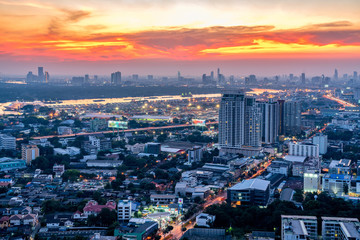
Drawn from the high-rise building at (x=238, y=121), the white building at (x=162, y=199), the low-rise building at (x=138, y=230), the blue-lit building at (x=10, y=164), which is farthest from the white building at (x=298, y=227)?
the blue-lit building at (x=10, y=164)

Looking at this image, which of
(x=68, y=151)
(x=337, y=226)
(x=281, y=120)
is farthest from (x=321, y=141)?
(x=68, y=151)

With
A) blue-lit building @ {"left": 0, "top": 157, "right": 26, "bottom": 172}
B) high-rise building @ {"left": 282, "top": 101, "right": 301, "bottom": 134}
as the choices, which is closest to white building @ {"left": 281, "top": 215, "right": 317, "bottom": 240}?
blue-lit building @ {"left": 0, "top": 157, "right": 26, "bottom": 172}

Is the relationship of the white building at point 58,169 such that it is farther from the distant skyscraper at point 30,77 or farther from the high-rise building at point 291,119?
the distant skyscraper at point 30,77

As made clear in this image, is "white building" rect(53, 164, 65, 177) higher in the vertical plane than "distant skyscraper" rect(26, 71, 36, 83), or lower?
lower

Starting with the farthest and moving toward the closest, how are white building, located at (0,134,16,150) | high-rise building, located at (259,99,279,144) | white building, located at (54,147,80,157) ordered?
high-rise building, located at (259,99,279,144), white building, located at (0,134,16,150), white building, located at (54,147,80,157)

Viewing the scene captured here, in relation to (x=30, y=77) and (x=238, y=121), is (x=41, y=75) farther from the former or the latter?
(x=238, y=121)

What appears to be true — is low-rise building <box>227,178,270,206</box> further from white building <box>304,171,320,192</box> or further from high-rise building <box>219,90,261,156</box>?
high-rise building <box>219,90,261,156</box>
